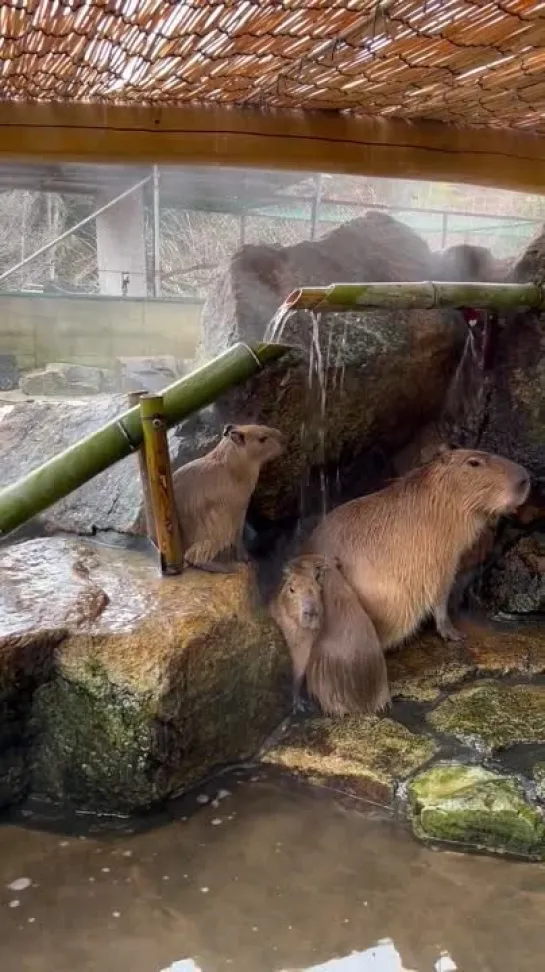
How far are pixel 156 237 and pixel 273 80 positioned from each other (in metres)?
1.31

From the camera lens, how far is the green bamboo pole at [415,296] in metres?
3.49

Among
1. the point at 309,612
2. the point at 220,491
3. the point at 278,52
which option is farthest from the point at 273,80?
the point at 309,612

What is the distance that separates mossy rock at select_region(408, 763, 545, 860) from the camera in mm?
2771

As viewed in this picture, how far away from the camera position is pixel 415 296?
→ 375cm

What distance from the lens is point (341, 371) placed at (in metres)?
4.23

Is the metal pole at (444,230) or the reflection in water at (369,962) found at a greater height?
the metal pole at (444,230)

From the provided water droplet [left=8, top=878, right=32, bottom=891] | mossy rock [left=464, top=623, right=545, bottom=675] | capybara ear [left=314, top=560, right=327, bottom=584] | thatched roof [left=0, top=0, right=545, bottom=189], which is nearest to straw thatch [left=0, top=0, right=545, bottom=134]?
thatched roof [left=0, top=0, right=545, bottom=189]

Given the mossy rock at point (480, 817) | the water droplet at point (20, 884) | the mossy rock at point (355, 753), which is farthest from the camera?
the mossy rock at point (355, 753)

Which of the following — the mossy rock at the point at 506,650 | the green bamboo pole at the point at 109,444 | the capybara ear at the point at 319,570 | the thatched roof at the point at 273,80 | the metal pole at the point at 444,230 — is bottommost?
the mossy rock at the point at 506,650

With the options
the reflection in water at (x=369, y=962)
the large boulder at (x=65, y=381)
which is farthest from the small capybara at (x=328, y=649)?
the large boulder at (x=65, y=381)

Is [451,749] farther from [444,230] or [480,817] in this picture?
[444,230]

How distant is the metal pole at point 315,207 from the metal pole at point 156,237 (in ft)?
2.01

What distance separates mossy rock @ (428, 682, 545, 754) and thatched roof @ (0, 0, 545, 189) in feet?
6.87

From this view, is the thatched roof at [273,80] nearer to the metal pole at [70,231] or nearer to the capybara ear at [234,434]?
the metal pole at [70,231]
